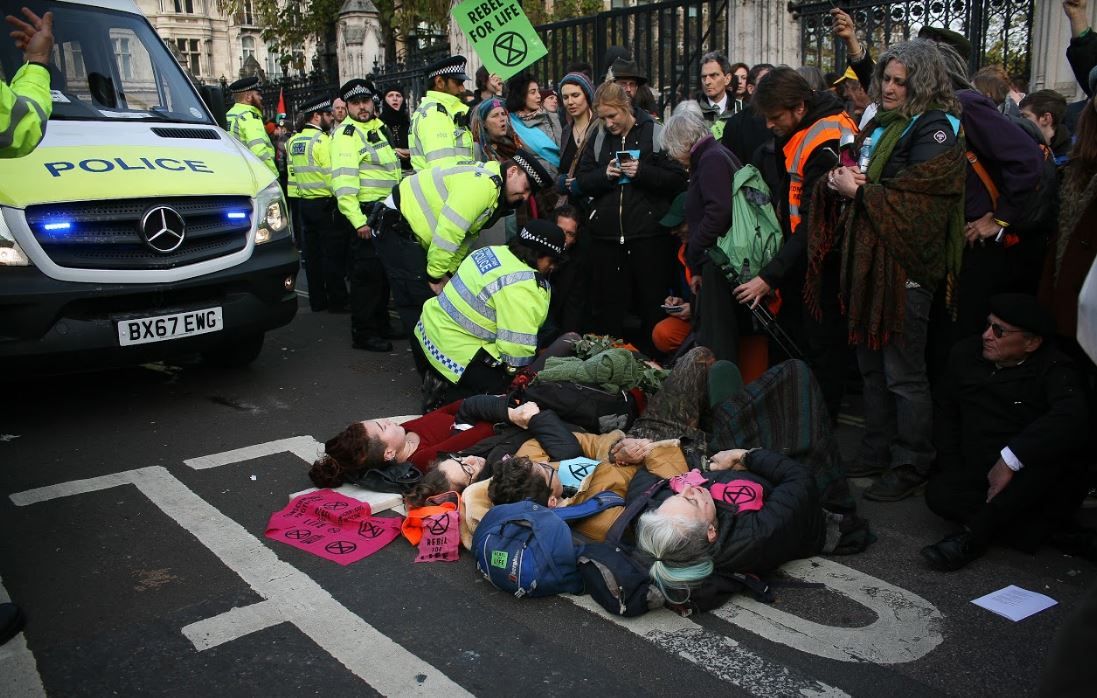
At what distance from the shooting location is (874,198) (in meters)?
4.75

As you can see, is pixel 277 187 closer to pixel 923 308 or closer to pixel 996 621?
pixel 923 308

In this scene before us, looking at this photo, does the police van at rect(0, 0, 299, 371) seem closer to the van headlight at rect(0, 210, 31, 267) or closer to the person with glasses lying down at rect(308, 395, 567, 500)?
the van headlight at rect(0, 210, 31, 267)

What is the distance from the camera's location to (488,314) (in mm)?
6051

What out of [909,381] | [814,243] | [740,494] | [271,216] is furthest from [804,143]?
[271,216]

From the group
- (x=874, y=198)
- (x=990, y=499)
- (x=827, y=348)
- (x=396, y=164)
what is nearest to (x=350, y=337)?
(x=396, y=164)

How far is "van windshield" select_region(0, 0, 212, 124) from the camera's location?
6.59m

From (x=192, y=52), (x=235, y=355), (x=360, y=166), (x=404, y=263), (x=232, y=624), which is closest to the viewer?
(x=232, y=624)

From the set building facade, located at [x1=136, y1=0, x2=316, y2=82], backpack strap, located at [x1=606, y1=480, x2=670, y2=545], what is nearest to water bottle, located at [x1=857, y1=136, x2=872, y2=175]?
backpack strap, located at [x1=606, y1=480, x2=670, y2=545]

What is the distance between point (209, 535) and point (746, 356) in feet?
11.0

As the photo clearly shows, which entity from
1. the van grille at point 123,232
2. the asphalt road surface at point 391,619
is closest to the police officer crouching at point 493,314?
the asphalt road surface at point 391,619

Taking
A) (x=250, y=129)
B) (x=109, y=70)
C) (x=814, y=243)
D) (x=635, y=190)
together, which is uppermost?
(x=109, y=70)

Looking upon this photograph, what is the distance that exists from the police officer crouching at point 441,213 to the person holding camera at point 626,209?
19.2 inches

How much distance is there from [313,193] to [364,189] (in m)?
0.83

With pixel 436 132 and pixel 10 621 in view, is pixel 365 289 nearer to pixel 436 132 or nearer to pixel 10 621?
pixel 436 132
